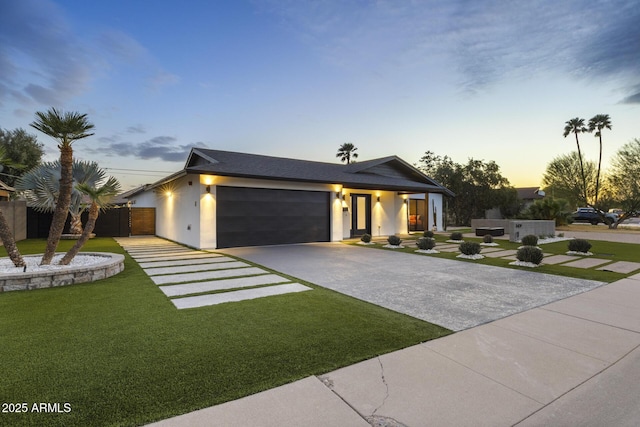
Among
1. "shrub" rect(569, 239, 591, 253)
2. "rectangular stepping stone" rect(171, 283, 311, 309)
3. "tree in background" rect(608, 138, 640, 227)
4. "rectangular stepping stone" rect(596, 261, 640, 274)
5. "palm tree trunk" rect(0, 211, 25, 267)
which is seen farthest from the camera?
"tree in background" rect(608, 138, 640, 227)

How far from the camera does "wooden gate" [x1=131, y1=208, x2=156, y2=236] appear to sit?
56.1 ft

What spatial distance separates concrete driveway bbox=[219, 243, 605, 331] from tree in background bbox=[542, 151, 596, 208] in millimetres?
27096

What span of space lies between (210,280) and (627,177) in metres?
32.1

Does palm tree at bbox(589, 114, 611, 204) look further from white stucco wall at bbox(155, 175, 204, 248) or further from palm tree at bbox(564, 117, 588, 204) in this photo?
white stucco wall at bbox(155, 175, 204, 248)

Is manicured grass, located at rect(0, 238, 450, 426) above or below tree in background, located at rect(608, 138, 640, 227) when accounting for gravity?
below

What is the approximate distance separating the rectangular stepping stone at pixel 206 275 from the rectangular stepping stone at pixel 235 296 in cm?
135

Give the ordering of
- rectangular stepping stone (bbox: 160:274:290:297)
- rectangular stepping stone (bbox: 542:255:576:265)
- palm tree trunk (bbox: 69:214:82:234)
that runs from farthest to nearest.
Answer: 1. palm tree trunk (bbox: 69:214:82:234)
2. rectangular stepping stone (bbox: 542:255:576:265)
3. rectangular stepping stone (bbox: 160:274:290:297)

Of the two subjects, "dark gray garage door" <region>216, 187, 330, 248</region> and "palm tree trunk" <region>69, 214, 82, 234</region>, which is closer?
"dark gray garage door" <region>216, 187, 330, 248</region>

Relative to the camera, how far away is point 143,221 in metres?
17.4

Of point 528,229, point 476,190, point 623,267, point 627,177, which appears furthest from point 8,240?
point 627,177

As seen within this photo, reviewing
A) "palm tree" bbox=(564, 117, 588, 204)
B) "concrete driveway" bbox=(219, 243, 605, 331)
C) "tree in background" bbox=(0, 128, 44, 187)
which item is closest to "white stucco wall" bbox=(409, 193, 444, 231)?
"concrete driveway" bbox=(219, 243, 605, 331)

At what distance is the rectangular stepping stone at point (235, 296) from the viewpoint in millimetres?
4305

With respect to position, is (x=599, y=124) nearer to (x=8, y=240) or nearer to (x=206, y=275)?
(x=206, y=275)

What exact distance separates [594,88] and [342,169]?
1118cm
